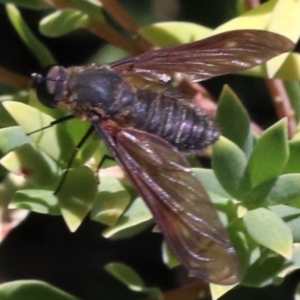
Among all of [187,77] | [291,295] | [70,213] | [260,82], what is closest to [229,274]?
[70,213]

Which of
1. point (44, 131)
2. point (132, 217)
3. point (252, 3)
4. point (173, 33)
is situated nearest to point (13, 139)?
point (44, 131)

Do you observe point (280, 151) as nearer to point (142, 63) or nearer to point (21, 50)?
point (142, 63)

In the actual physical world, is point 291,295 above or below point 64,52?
below

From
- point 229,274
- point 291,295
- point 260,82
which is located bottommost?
point 291,295

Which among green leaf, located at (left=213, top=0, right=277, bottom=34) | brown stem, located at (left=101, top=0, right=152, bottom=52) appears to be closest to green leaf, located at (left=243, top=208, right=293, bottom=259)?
green leaf, located at (left=213, top=0, right=277, bottom=34)

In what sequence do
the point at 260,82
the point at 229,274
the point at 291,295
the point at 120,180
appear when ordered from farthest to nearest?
the point at 260,82 < the point at 291,295 < the point at 120,180 < the point at 229,274

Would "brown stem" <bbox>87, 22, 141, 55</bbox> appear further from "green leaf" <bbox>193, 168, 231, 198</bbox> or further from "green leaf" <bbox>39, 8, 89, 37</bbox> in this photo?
"green leaf" <bbox>193, 168, 231, 198</bbox>

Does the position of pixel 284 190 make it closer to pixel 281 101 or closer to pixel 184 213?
pixel 184 213
